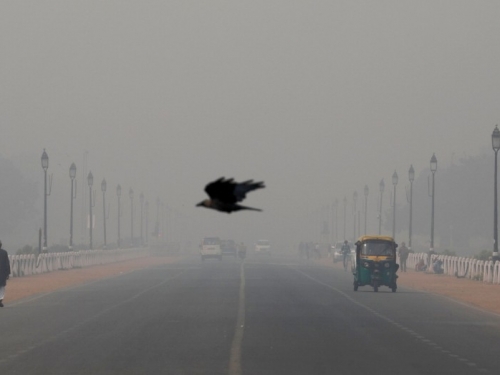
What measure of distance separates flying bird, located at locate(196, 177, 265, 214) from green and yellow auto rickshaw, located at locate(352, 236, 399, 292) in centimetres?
3931

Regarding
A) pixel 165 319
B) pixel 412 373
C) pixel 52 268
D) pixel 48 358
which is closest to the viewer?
pixel 412 373

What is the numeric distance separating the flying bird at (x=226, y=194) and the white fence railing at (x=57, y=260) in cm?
5432

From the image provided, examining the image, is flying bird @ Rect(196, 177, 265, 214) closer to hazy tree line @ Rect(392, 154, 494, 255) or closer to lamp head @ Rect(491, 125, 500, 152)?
lamp head @ Rect(491, 125, 500, 152)

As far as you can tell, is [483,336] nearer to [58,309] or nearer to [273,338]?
[273,338]

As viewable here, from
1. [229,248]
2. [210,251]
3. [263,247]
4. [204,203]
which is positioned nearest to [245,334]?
[204,203]

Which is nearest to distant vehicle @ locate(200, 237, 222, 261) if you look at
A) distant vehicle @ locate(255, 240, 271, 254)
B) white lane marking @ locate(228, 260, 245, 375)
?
distant vehicle @ locate(255, 240, 271, 254)

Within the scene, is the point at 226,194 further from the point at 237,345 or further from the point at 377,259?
the point at 377,259

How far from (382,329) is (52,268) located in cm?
4783

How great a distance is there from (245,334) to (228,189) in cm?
1986

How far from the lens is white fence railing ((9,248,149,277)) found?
62.8 metres

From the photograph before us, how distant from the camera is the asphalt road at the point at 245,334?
20109mm

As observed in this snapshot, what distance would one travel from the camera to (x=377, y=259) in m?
46.0

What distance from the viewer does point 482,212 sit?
157m

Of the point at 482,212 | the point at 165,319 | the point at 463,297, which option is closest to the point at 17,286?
the point at 463,297
